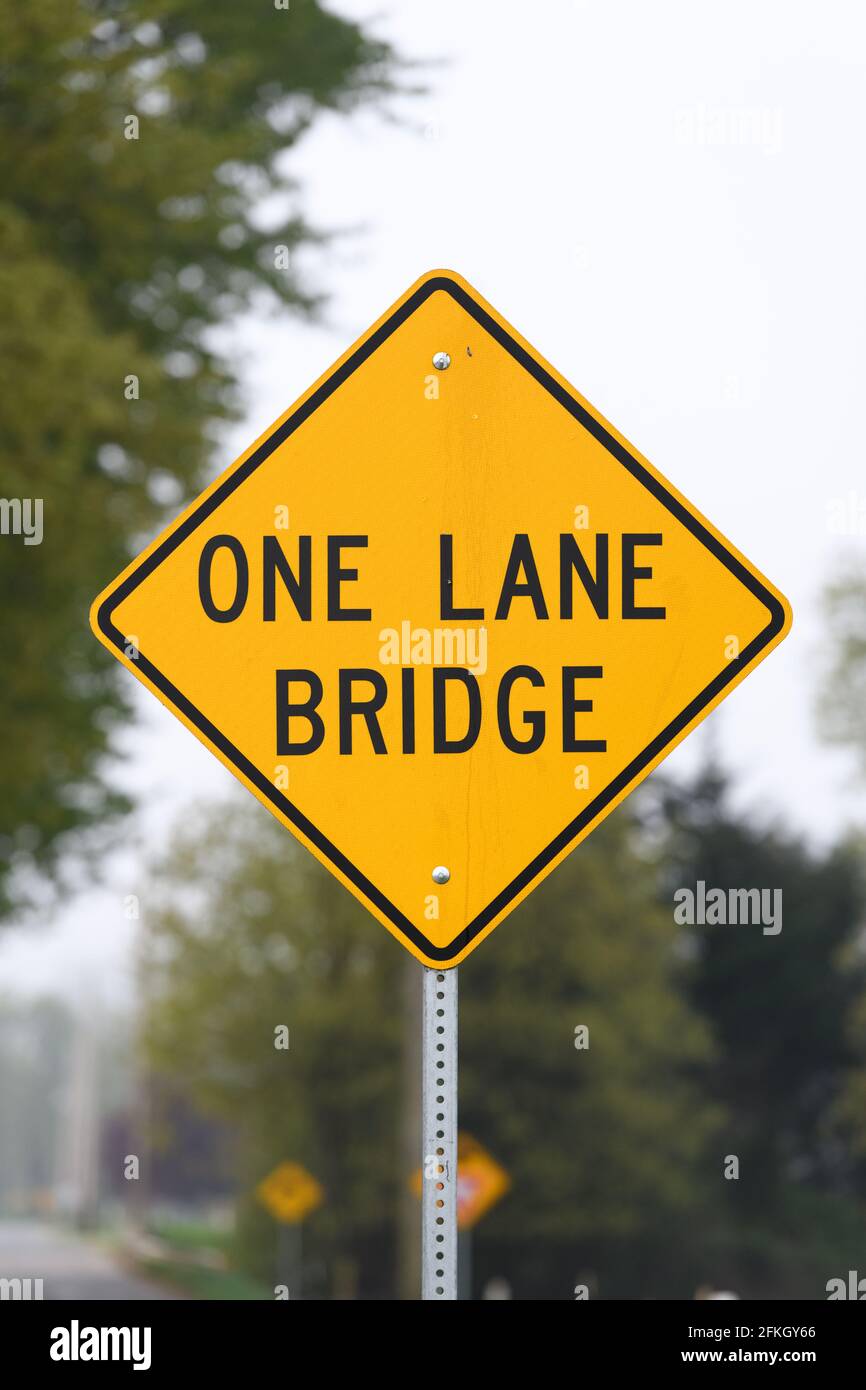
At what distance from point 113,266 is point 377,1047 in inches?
907

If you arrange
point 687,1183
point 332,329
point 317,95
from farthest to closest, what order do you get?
point 687,1183, point 332,329, point 317,95

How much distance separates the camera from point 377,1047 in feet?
110

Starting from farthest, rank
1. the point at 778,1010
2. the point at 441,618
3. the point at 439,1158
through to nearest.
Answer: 1. the point at 778,1010
2. the point at 441,618
3. the point at 439,1158

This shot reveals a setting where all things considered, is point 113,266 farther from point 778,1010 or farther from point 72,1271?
point 778,1010

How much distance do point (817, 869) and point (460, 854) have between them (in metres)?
43.5

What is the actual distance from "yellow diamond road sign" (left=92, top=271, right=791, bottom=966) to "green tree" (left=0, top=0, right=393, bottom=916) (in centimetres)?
739

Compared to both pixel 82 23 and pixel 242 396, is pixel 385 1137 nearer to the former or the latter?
pixel 242 396

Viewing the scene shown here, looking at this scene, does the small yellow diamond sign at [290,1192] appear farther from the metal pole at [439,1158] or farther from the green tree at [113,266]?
the metal pole at [439,1158]

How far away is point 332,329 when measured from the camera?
47.6 ft

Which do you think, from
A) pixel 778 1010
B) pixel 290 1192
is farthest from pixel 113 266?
pixel 778 1010

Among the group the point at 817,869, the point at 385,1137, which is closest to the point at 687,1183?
the point at 385,1137

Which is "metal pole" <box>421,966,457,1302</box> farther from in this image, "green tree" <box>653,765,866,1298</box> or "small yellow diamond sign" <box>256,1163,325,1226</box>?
"green tree" <box>653,765,866,1298</box>
